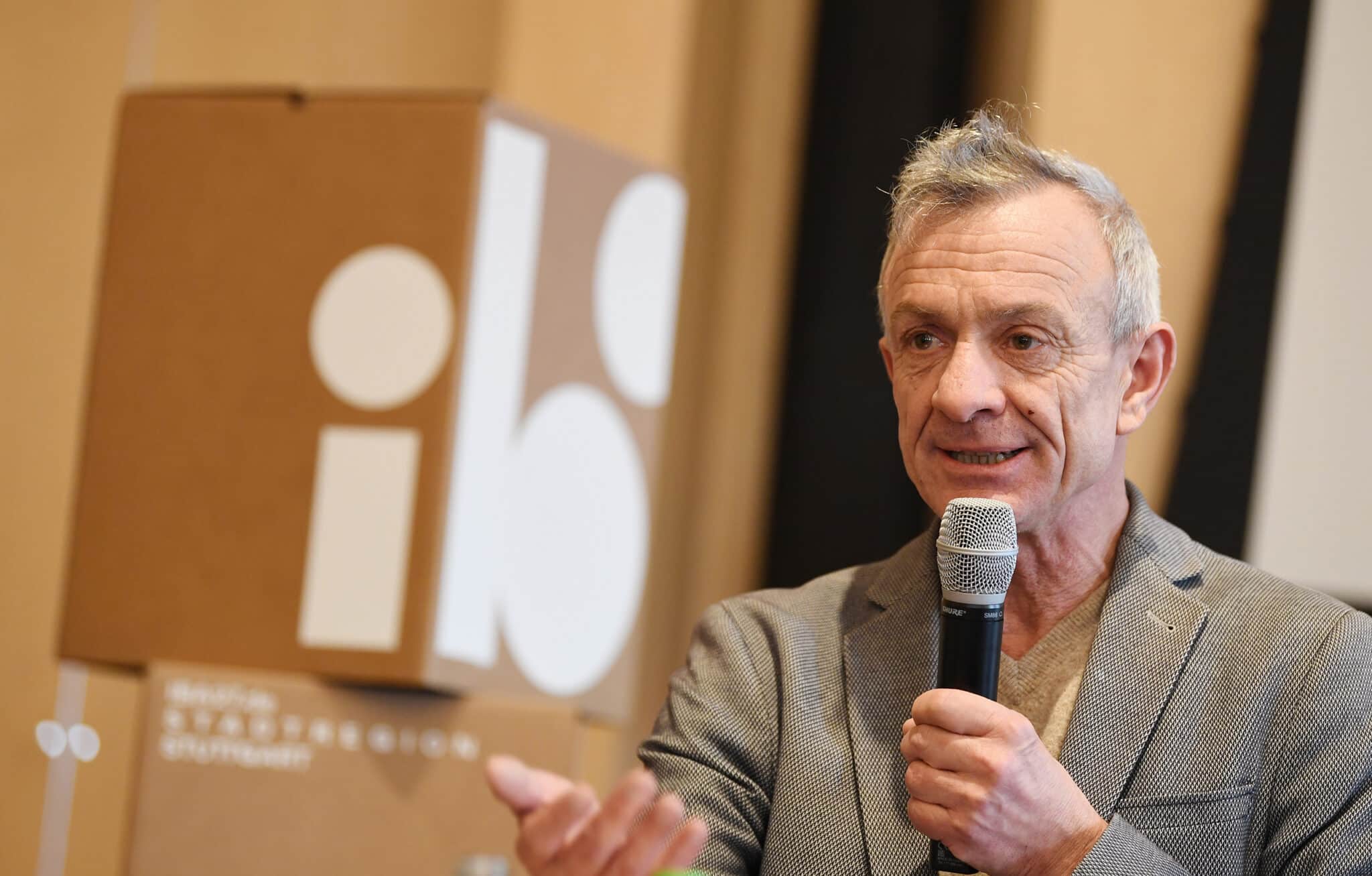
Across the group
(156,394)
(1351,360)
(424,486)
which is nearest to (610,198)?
(424,486)

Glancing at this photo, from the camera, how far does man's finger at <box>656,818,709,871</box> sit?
115 cm

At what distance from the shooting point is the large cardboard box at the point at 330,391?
7.45 feet

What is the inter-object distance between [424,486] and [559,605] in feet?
1.20

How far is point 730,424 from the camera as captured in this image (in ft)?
11.3

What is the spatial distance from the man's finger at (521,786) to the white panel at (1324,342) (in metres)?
1.95

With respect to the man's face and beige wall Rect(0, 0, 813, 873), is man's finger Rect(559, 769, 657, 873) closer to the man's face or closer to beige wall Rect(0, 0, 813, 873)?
the man's face

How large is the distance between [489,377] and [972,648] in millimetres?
1219

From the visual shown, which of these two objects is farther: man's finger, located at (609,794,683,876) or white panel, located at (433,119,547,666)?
white panel, located at (433,119,547,666)

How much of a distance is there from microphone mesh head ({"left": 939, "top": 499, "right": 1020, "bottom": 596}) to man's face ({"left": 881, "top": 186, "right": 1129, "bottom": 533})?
7.2 inches

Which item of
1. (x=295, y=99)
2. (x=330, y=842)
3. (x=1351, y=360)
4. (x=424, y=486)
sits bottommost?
(x=330, y=842)

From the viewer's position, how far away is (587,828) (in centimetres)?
122

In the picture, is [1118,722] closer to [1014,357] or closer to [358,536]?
[1014,357]

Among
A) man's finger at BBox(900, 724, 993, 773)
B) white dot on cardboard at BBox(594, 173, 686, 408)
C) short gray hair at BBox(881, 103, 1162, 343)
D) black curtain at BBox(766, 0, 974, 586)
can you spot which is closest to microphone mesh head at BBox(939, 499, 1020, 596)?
man's finger at BBox(900, 724, 993, 773)

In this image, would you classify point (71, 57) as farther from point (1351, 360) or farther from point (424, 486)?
point (1351, 360)
